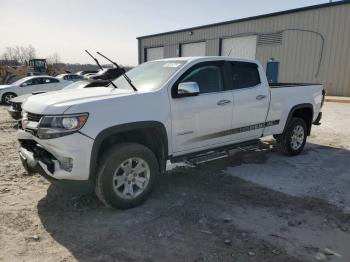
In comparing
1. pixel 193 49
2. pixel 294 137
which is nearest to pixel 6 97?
pixel 294 137

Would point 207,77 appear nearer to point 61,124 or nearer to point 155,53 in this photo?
point 61,124

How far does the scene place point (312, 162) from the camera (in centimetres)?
656

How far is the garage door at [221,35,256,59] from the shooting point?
997 inches

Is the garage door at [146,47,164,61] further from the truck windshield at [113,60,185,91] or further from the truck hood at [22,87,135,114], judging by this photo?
the truck hood at [22,87,135,114]

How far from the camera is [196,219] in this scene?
4086 millimetres

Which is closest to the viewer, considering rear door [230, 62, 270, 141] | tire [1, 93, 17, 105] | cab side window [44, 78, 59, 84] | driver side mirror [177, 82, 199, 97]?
driver side mirror [177, 82, 199, 97]

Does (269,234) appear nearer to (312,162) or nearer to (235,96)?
(235,96)

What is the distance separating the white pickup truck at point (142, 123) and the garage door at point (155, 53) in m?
29.8

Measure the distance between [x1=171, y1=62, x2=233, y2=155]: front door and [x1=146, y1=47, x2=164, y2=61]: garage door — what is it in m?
30.3

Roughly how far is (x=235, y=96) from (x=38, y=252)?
352 cm

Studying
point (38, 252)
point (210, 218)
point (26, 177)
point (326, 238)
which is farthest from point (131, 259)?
point (26, 177)

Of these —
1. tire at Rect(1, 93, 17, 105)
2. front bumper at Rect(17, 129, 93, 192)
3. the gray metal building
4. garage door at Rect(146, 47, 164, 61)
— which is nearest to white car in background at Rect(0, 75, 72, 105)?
tire at Rect(1, 93, 17, 105)

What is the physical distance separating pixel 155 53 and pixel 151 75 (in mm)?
31524

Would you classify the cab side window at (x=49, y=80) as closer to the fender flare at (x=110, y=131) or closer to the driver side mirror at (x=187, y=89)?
the driver side mirror at (x=187, y=89)
